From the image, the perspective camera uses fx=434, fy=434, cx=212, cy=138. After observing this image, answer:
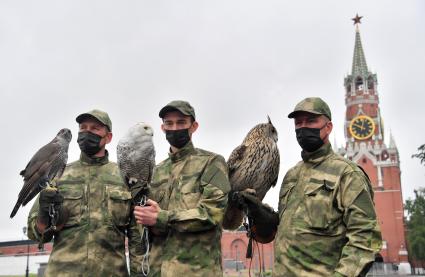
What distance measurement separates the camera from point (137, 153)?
11.4 feet

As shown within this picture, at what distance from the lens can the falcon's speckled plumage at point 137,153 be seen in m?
3.49

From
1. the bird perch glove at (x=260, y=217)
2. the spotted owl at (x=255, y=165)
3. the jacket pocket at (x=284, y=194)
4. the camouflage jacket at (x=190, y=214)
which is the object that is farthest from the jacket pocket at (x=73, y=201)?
the jacket pocket at (x=284, y=194)

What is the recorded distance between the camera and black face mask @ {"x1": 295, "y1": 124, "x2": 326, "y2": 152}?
3789 millimetres

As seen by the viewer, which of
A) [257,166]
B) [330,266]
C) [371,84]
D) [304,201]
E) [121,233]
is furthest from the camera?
[371,84]

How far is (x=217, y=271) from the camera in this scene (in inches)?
146

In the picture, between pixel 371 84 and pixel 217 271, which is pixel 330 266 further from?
pixel 371 84

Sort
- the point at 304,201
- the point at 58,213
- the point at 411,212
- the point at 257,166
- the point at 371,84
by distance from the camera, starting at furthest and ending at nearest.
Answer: the point at 371,84 < the point at 411,212 < the point at 58,213 < the point at 257,166 < the point at 304,201

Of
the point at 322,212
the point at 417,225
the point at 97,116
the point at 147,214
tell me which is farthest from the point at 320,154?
the point at 417,225

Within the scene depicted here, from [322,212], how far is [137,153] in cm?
156

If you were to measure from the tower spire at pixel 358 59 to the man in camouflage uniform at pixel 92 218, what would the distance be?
2642 inches

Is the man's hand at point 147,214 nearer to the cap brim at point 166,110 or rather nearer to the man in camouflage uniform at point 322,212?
the cap brim at point 166,110

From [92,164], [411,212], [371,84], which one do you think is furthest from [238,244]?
[92,164]

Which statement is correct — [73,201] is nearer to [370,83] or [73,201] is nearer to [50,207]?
[50,207]

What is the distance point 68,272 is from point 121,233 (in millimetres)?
635
